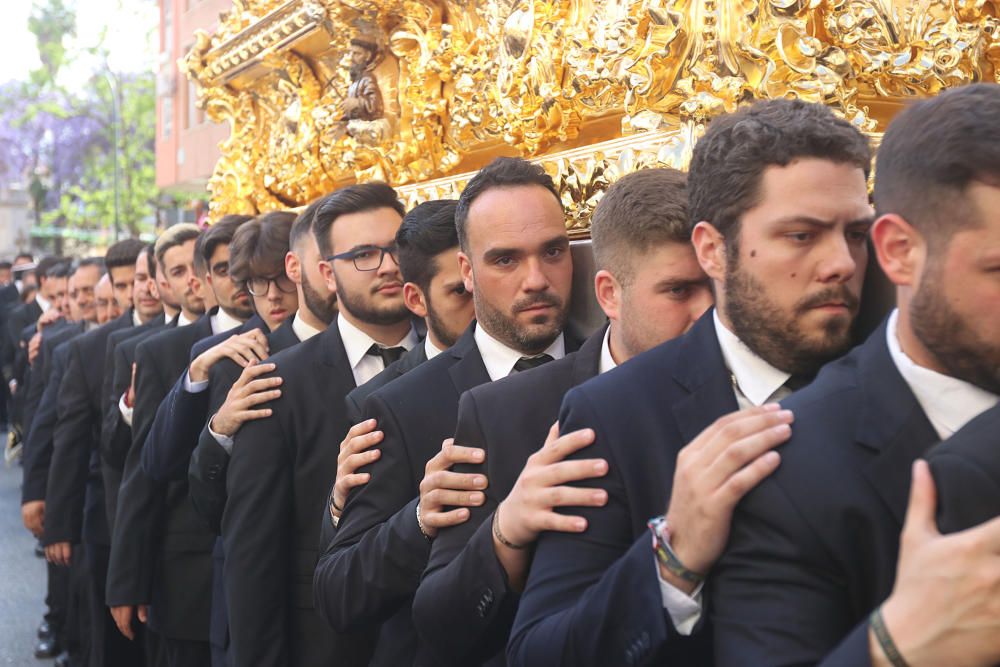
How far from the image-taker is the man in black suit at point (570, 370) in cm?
233

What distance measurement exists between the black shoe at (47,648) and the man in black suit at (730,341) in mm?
5930

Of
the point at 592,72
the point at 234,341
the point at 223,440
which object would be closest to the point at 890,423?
the point at 592,72

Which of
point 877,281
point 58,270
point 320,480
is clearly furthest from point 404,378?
point 58,270

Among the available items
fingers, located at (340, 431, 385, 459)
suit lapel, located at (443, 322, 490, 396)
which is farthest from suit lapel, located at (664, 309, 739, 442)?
fingers, located at (340, 431, 385, 459)

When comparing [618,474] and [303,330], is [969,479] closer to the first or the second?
[618,474]

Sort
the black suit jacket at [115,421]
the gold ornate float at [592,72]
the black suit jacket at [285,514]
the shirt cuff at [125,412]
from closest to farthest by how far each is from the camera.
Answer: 1. the gold ornate float at [592,72]
2. the black suit jacket at [285,514]
3. the shirt cuff at [125,412]
4. the black suit jacket at [115,421]

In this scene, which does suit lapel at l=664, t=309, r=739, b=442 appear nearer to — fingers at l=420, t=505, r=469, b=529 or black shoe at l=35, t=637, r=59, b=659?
fingers at l=420, t=505, r=469, b=529

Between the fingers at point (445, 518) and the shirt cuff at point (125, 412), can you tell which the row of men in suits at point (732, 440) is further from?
the shirt cuff at point (125, 412)

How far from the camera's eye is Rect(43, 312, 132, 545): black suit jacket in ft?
20.5

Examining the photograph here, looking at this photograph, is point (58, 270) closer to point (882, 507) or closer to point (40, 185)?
point (882, 507)

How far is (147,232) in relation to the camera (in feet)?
136

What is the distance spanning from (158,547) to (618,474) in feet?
11.2

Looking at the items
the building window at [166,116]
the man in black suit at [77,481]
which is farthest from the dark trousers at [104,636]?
the building window at [166,116]

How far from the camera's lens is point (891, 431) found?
5.21 ft
